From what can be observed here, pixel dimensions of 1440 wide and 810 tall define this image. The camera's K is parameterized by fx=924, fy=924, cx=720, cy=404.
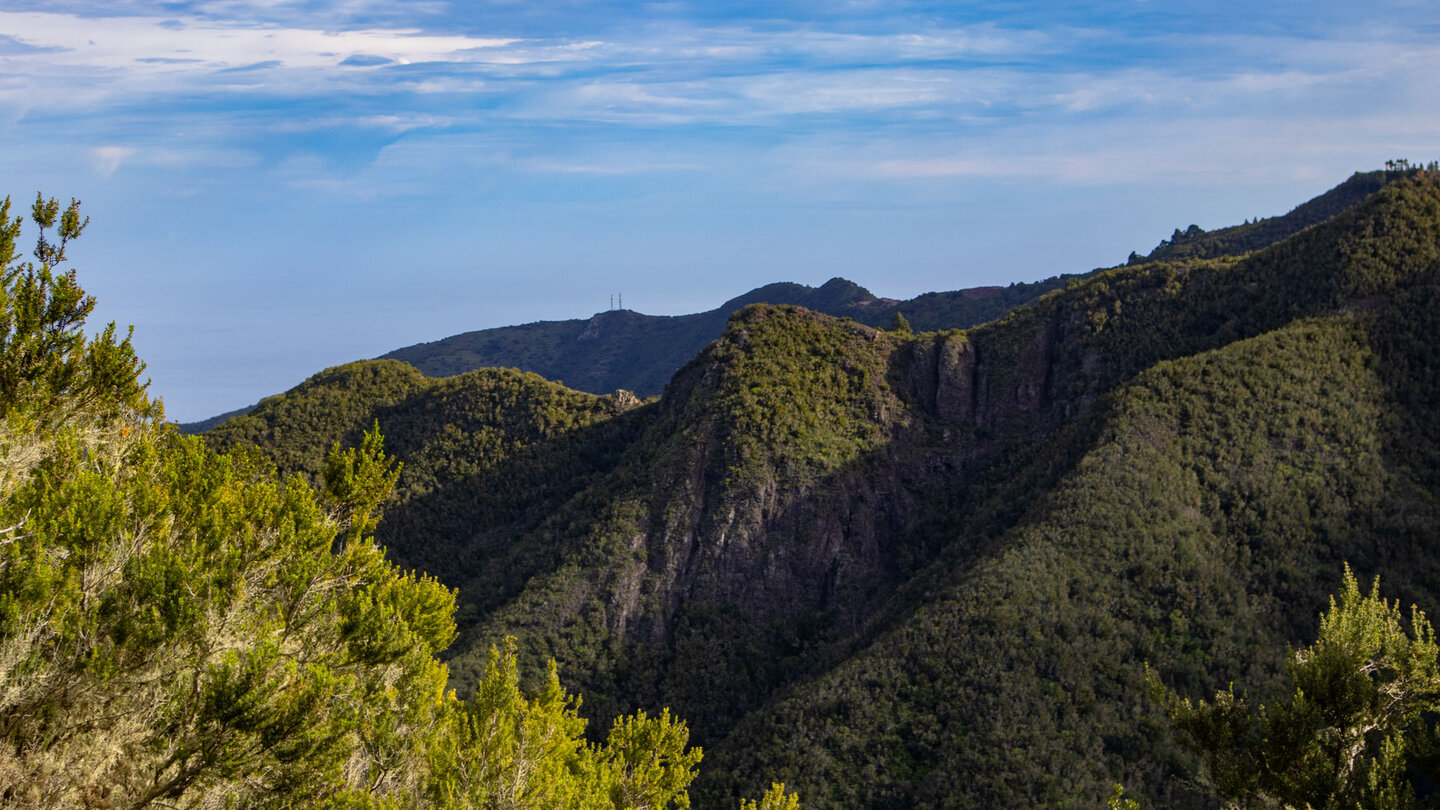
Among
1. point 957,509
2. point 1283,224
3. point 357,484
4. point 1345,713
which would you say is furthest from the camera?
point 1283,224

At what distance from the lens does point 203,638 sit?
1278 cm

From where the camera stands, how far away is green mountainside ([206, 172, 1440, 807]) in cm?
3631

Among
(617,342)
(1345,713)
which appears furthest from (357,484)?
(617,342)

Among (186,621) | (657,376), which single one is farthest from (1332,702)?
(657,376)

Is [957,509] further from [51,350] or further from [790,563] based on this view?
[51,350]

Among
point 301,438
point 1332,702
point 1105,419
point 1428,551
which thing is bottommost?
point 1428,551

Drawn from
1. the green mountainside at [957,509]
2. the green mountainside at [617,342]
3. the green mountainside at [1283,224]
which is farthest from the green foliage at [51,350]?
the green mountainside at [617,342]

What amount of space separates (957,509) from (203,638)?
158 feet

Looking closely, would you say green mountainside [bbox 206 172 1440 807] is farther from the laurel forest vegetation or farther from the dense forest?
the laurel forest vegetation

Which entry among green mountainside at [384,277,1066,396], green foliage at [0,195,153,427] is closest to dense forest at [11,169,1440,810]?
green foliage at [0,195,153,427]

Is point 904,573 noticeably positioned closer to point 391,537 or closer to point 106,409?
point 391,537

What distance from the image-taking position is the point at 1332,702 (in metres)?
15.8

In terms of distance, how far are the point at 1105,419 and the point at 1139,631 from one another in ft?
44.7

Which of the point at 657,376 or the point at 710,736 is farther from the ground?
the point at 657,376
